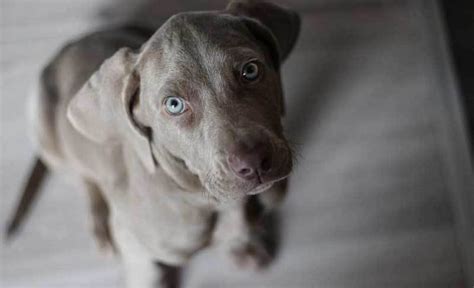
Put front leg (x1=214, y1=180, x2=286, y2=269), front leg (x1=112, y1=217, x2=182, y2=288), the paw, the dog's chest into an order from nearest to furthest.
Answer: the dog's chest, front leg (x1=214, y1=180, x2=286, y2=269), front leg (x1=112, y1=217, x2=182, y2=288), the paw

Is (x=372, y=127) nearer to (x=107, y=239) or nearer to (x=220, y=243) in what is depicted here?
(x=220, y=243)

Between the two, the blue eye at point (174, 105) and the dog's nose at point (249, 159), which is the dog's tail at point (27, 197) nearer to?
the blue eye at point (174, 105)

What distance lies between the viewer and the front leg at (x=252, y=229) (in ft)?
5.62

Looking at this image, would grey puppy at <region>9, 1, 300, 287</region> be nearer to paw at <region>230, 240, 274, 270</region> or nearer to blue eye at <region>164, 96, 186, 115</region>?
blue eye at <region>164, 96, 186, 115</region>

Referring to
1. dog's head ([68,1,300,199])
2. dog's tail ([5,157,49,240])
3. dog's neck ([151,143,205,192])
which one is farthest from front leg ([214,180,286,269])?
dog's tail ([5,157,49,240])

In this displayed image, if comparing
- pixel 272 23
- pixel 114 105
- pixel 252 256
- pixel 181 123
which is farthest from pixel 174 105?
pixel 252 256

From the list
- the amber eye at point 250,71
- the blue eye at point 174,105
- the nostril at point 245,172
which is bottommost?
the nostril at point 245,172

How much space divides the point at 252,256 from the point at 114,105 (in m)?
0.83

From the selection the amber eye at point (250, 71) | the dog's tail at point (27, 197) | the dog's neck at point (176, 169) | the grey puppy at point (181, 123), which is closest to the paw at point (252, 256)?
the grey puppy at point (181, 123)

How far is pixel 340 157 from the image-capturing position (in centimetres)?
221

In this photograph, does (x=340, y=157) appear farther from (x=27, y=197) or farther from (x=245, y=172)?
(x=27, y=197)

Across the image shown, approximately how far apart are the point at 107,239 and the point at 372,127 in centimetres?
96

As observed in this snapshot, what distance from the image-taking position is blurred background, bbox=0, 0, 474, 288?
2.07m

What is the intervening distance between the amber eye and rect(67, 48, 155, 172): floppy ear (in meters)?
0.24
